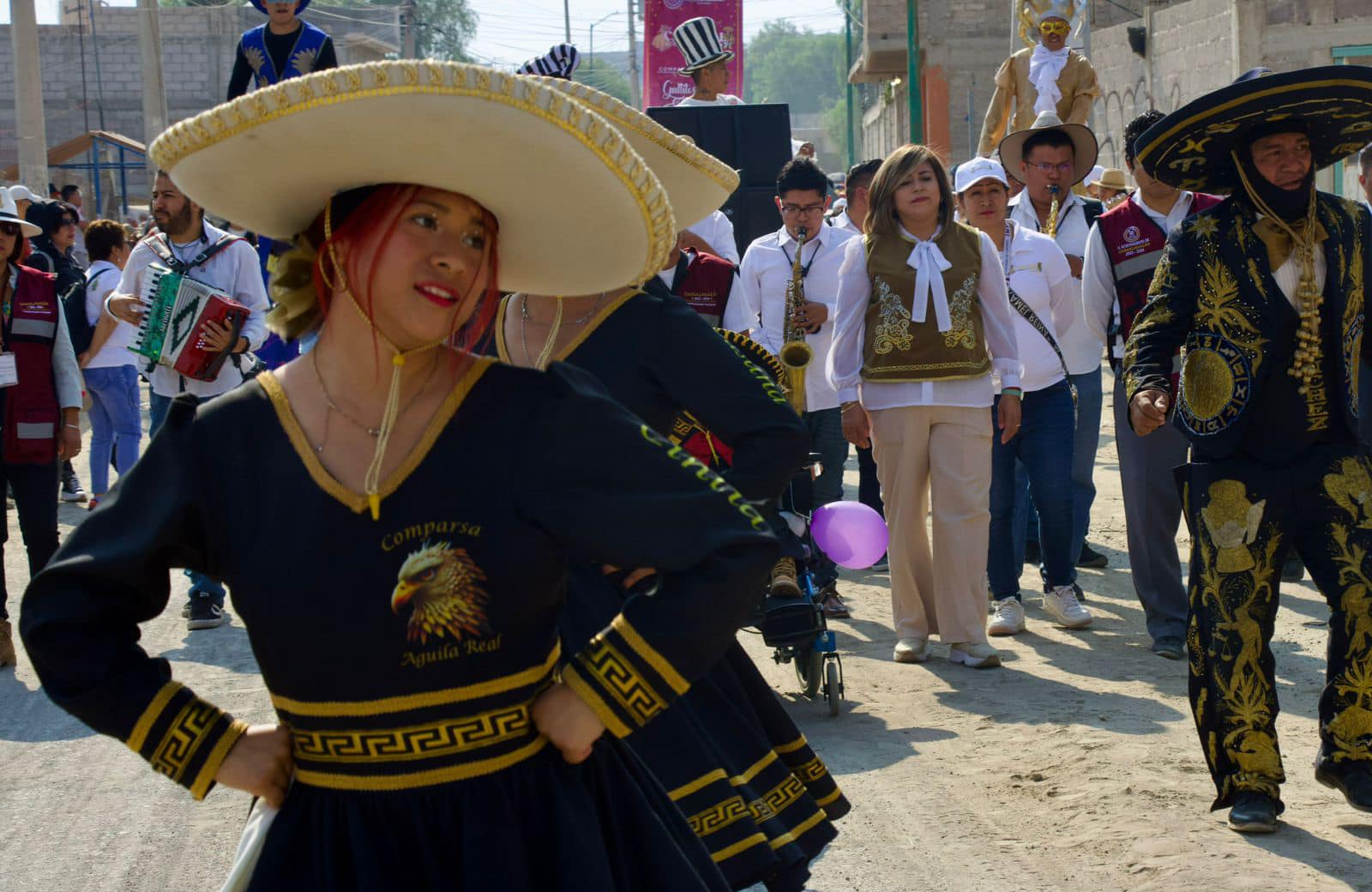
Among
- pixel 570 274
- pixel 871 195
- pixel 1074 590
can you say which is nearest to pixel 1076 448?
pixel 1074 590

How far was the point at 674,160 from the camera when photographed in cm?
427

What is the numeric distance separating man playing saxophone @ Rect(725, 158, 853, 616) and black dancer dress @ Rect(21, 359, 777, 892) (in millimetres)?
6730

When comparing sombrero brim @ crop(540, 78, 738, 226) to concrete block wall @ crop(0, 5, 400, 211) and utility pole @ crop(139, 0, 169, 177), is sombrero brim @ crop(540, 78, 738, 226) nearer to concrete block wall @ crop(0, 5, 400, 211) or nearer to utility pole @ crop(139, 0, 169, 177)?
utility pole @ crop(139, 0, 169, 177)

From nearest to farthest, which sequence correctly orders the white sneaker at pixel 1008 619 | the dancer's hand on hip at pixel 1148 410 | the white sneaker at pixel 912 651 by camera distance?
the dancer's hand on hip at pixel 1148 410, the white sneaker at pixel 912 651, the white sneaker at pixel 1008 619

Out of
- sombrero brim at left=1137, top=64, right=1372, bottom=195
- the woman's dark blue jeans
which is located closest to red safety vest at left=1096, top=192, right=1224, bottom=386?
the woman's dark blue jeans

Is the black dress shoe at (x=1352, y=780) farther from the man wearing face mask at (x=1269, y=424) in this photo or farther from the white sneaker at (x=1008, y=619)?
the white sneaker at (x=1008, y=619)

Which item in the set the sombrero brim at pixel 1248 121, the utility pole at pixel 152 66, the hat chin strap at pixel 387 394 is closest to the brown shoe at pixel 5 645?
the sombrero brim at pixel 1248 121

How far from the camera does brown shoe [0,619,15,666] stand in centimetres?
827

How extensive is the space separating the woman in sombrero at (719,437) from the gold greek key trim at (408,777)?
1210mm

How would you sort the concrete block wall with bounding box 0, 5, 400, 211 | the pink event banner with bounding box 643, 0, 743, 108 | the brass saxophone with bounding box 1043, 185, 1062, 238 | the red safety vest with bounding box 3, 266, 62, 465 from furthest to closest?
the concrete block wall with bounding box 0, 5, 400, 211, the pink event banner with bounding box 643, 0, 743, 108, the brass saxophone with bounding box 1043, 185, 1062, 238, the red safety vest with bounding box 3, 266, 62, 465

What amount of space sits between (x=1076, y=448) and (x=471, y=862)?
22.5 feet

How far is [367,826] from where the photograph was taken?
8.48 ft

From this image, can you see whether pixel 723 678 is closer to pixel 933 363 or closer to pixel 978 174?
pixel 933 363

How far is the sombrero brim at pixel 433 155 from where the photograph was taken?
2.55 metres
